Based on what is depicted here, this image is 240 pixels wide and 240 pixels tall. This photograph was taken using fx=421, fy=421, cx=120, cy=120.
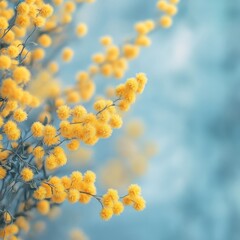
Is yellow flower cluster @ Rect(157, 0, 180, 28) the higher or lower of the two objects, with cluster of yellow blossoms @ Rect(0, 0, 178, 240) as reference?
higher

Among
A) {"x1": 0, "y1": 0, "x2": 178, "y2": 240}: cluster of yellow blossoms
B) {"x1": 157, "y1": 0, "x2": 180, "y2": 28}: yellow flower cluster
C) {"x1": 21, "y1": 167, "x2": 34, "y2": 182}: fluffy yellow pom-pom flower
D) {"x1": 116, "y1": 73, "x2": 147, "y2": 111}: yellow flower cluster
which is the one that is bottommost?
{"x1": 21, "y1": 167, "x2": 34, "y2": 182}: fluffy yellow pom-pom flower

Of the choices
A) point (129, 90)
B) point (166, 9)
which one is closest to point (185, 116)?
point (166, 9)

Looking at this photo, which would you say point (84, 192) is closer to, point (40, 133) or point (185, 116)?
point (40, 133)

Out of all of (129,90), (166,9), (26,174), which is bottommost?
(26,174)

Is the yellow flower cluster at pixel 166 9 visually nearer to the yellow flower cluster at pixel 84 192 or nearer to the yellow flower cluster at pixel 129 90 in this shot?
the yellow flower cluster at pixel 129 90

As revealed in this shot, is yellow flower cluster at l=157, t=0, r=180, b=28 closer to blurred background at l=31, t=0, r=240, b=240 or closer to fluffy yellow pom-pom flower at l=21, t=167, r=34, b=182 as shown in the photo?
blurred background at l=31, t=0, r=240, b=240

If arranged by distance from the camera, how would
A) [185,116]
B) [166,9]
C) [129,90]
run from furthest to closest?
1. [185,116]
2. [166,9]
3. [129,90]

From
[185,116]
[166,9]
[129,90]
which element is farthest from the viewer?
[185,116]

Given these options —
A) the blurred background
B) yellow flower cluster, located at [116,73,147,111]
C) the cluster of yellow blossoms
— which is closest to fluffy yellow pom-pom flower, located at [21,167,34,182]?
the cluster of yellow blossoms

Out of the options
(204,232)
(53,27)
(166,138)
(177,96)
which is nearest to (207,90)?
(177,96)
